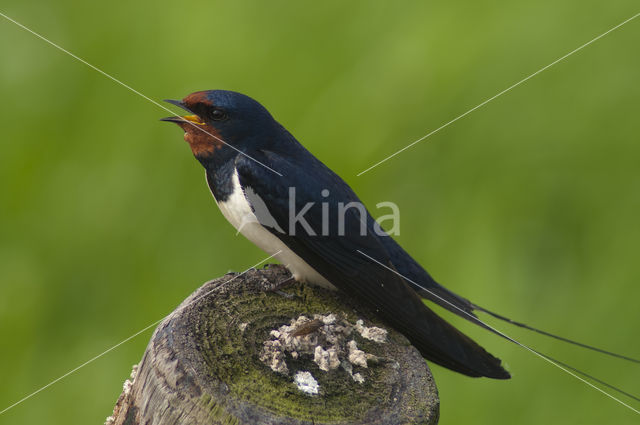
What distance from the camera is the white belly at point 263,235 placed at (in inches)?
107

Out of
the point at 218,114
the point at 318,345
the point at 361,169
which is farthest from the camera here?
the point at 361,169

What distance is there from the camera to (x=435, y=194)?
13.1 ft

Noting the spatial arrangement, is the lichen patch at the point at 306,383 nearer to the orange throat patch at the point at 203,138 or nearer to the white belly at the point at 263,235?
the white belly at the point at 263,235

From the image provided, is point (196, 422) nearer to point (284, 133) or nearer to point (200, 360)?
point (200, 360)

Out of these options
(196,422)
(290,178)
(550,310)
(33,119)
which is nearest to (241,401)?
(196,422)

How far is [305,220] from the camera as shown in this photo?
268 centimetres

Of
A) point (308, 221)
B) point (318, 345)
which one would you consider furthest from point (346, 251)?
point (318, 345)

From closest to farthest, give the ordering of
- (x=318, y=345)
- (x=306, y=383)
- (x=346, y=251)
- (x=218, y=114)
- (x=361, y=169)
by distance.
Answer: (x=306, y=383) < (x=318, y=345) < (x=346, y=251) < (x=218, y=114) < (x=361, y=169)

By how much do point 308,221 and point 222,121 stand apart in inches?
18.9

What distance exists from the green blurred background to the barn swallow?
96cm

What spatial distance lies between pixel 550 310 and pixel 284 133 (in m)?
1.57

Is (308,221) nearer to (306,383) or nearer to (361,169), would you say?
(306,383)

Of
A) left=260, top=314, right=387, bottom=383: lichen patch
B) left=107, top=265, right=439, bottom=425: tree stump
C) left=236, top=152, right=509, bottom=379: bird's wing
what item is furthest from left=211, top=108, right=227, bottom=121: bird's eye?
left=260, top=314, right=387, bottom=383: lichen patch

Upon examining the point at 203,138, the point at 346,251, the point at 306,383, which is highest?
the point at 203,138
